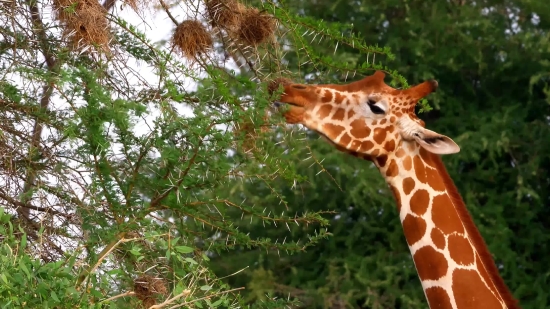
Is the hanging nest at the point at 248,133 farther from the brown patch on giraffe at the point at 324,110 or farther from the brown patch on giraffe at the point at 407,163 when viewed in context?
the brown patch on giraffe at the point at 407,163

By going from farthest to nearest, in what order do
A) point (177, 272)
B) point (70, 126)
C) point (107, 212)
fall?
1. point (107, 212)
2. point (70, 126)
3. point (177, 272)

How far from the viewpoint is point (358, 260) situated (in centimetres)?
1058

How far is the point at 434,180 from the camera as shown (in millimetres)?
4270

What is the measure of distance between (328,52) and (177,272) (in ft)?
24.4

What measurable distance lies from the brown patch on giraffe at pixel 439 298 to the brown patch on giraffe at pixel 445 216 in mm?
263

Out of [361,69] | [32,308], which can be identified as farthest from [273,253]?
[32,308]

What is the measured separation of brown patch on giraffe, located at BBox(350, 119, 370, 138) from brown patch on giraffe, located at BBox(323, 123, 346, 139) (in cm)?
5

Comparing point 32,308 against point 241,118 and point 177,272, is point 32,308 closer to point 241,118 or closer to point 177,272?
point 177,272

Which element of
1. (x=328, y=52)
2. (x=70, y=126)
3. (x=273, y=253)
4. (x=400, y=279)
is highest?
(x=70, y=126)

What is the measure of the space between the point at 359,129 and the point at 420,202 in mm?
414

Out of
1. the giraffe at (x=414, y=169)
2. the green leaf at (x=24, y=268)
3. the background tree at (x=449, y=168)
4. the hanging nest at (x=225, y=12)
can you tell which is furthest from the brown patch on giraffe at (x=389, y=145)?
the background tree at (x=449, y=168)

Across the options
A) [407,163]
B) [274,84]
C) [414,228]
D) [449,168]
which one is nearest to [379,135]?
[407,163]

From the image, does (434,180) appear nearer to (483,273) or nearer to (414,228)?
(414,228)

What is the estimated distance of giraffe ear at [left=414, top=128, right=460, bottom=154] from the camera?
4.05m
